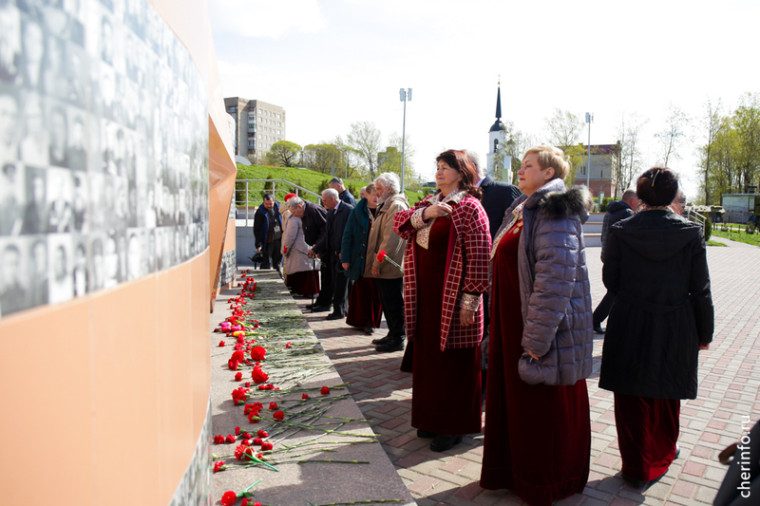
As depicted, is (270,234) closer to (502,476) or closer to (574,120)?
(502,476)

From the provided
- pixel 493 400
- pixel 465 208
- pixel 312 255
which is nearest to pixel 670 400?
pixel 493 400

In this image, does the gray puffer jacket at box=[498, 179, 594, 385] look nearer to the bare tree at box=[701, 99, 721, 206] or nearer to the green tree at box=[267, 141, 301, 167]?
the bare tree at box=[701, 99, 721, 206]

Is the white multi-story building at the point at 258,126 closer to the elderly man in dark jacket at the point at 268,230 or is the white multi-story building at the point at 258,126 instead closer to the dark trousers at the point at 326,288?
the elderly man in dark jacket at the point at 268,230

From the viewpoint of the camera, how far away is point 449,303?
3.71 meters

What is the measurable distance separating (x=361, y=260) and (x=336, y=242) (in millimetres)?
1176

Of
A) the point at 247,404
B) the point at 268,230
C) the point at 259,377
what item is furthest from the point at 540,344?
the point at 268,230

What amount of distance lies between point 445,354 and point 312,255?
563cm

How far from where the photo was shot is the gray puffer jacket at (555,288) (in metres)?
2.84

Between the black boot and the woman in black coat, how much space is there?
3344mm

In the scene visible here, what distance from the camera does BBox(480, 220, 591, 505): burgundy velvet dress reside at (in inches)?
119

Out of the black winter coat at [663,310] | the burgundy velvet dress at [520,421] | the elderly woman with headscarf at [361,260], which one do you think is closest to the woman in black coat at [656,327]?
the black winter coat at [663,310]

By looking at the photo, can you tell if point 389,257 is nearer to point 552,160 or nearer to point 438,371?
point 438,371

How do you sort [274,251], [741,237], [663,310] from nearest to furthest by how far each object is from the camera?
[663,310] < [274,251] < [741,237]

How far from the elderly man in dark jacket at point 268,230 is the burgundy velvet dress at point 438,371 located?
372 inches
